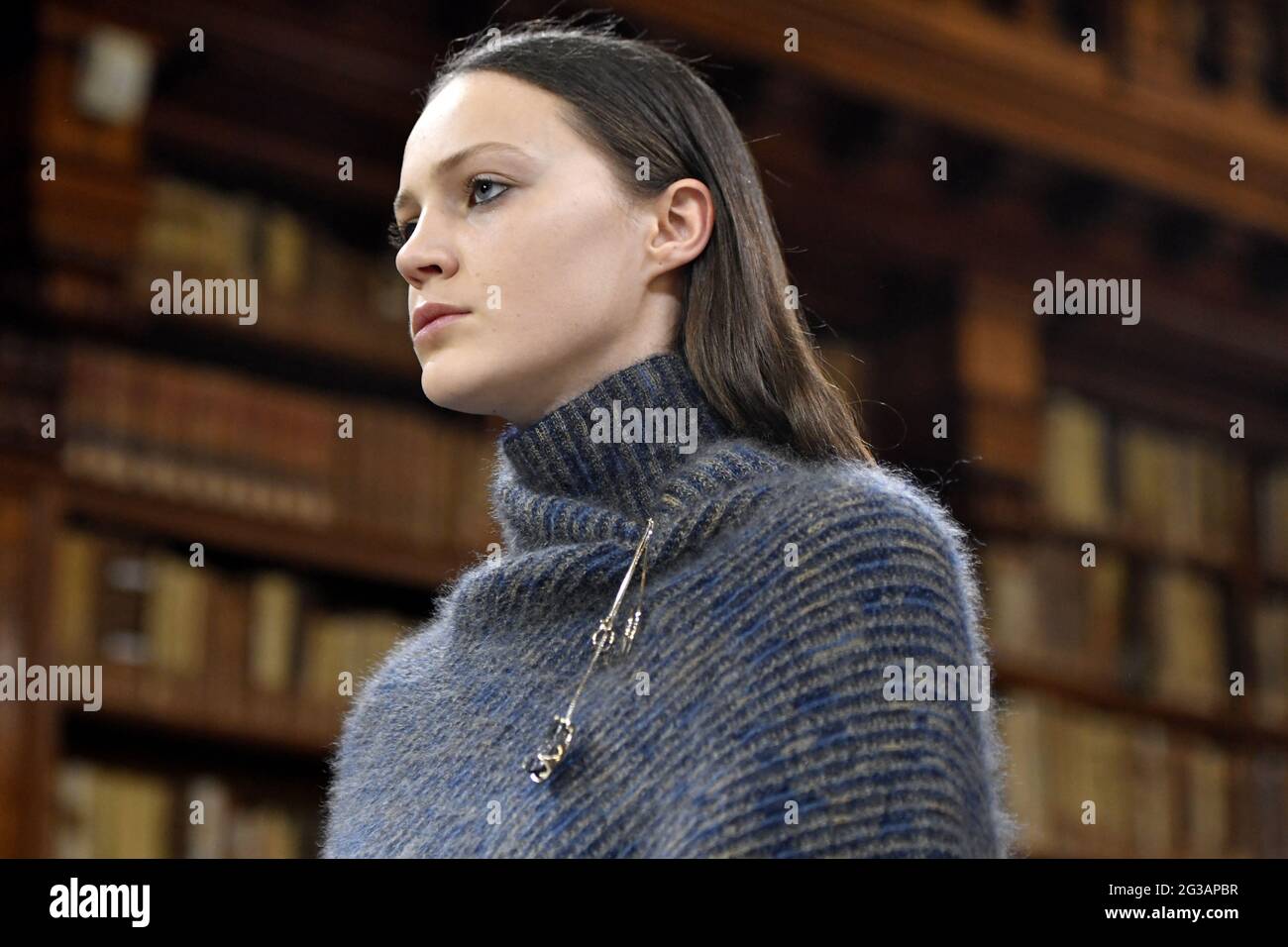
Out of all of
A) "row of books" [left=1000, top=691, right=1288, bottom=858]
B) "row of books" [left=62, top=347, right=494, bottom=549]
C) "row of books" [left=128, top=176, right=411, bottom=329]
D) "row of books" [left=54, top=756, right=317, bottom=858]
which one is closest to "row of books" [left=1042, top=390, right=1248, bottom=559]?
"row of books" [left=1000, top=691, right=1288, bottom=858]

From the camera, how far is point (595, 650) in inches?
53.5

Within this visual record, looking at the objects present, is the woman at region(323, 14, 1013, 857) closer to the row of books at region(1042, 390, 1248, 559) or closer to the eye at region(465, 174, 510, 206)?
the eye at region(465, 174, 510, 206)

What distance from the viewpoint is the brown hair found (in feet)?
4.86

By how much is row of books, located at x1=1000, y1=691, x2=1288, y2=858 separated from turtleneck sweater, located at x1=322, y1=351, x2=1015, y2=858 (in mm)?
2891

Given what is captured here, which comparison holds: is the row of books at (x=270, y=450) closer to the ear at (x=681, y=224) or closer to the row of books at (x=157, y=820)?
the row of books at (x=157, y=820)

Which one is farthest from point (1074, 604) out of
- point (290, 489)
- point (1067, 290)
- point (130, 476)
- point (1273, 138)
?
point (130, 476)

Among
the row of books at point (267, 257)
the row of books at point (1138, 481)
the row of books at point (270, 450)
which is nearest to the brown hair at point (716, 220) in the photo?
the row of books at point (270, 450)

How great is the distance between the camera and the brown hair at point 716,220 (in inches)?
58.4

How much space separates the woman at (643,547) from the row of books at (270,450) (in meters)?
1.98

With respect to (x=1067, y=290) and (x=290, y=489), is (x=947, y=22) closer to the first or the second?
(x=1067, y=290)

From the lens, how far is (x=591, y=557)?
138cm

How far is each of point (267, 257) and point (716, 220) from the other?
2467 mm

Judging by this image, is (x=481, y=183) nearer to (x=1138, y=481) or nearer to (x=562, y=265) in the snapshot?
(x=562, y=265)

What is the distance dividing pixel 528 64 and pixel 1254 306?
375cm
